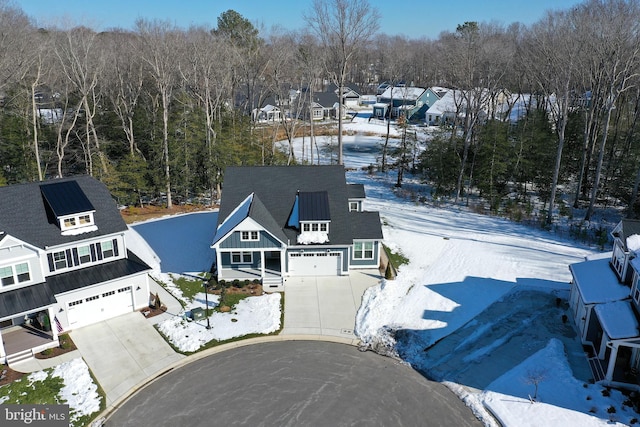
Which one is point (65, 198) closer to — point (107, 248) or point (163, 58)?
point (107, 248)

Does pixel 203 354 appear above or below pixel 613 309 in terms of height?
below

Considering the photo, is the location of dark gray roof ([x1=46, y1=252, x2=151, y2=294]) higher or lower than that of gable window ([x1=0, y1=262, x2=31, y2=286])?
lower

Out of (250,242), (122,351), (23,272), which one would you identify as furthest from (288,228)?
(23,272)

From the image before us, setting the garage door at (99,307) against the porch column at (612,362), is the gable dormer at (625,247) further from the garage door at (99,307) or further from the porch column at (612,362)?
the garage door at (99,307)

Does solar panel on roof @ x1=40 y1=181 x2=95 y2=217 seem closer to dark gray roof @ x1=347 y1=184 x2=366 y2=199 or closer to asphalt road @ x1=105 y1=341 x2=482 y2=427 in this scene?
asphalt road @ x1=105 y1=341 x2=482 y2=427

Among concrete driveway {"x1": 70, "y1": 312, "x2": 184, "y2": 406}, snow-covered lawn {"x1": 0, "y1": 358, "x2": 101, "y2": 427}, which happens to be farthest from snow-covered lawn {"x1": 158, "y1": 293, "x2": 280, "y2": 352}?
snow-covered lawn {"x1": 0, "y1": 358, "x2": 101, "y2": 427}

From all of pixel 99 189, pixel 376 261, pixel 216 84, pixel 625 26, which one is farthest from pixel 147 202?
pixel 625 26
